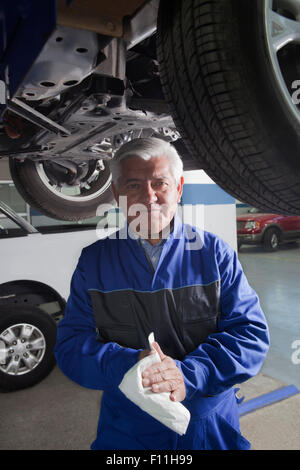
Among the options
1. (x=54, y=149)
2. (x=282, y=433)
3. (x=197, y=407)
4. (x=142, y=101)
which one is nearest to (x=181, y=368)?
(x=197, y=407)

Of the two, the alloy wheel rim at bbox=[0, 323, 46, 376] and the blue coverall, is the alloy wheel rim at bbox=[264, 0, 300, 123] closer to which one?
the blue coverall

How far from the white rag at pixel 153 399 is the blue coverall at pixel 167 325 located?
13 cm

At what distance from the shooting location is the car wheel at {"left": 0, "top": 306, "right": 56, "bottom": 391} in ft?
7.84

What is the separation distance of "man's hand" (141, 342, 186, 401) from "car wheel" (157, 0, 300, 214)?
0.45m

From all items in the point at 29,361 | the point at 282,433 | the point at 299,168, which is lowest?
the point at 282,433

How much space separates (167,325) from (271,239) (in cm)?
745

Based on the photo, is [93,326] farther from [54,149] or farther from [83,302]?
[54,149]

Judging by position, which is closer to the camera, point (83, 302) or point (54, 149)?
point (83, 302)

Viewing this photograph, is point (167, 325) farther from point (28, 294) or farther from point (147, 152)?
point (28, 294)

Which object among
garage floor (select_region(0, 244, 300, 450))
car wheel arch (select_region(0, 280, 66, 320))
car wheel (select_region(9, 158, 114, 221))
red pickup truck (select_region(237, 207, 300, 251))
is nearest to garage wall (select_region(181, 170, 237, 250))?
car wheel (select_region(9, 158, 114, 221))

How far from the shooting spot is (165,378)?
0.85m

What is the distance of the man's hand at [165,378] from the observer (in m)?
0.84

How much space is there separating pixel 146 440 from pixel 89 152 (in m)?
1.57

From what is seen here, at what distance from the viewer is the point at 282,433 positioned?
1896mm
